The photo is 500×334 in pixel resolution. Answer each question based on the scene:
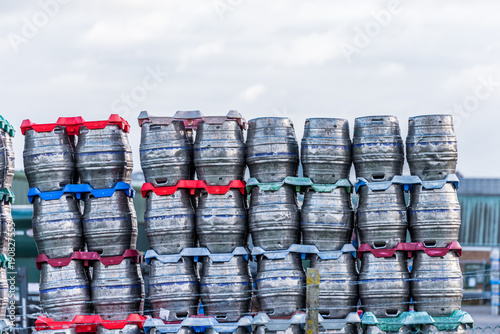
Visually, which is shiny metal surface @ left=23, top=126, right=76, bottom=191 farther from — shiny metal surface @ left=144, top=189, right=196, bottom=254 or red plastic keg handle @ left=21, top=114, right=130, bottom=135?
shiny metal surface @ left=144, top=189, right=196, bottom=254

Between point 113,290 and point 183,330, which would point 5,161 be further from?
point 183,330

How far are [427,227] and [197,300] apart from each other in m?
3.64

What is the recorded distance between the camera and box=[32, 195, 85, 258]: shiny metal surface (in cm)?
1442

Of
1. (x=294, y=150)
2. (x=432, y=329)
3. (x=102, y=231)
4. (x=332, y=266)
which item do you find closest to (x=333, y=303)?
(x=332, y=266)

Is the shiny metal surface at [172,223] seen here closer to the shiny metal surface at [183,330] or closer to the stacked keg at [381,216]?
the shiny metal surface at [183,330]

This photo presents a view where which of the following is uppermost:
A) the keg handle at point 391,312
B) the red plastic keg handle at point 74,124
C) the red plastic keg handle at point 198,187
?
the red plastic keg handle at point 74,124

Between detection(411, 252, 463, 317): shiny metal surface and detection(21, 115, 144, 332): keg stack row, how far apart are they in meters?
4.33

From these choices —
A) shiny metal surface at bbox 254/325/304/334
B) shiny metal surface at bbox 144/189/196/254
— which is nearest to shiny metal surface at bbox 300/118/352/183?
shiny metal surface at bbox 144/189/196/254

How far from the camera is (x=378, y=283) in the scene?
13781 millimetres

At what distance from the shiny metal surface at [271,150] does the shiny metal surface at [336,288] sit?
4.68 feet

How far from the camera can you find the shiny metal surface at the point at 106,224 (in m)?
14.4

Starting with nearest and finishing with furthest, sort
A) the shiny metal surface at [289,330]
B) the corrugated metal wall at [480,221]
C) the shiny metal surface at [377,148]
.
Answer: the shiny metal surface at [289,330] → the shiny metal surface at [377,148] → the corrugated metal wall at [480,221]

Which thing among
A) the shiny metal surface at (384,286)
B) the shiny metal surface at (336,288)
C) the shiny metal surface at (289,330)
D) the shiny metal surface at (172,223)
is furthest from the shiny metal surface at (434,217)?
the shiny metal surface at (172,223)

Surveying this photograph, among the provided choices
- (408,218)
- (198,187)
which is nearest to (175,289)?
(198,187)
